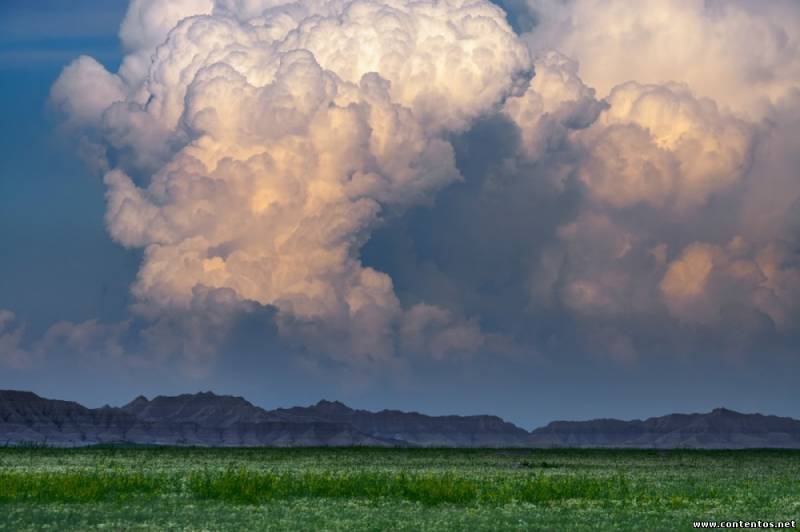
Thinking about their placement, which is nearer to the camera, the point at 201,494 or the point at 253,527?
the point at 253,527

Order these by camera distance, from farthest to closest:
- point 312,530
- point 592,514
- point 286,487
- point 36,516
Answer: point 286,487
point 592,514
point 36,516
point 312,530

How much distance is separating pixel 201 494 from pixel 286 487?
5.58 meters

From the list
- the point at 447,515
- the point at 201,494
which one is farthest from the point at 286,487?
the point at 447,515

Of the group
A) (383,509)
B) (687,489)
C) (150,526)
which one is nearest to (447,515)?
(383,509)

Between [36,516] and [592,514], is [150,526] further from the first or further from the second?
[592,514]

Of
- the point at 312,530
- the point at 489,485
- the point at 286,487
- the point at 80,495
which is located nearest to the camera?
the point at 312,530

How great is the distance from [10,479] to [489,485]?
27.3 meters

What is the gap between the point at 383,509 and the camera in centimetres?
5612

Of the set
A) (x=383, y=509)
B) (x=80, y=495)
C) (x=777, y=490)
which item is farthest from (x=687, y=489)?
(x=80, y=495)

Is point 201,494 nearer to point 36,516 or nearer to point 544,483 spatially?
point 36,516

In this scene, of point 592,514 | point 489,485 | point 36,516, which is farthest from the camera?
point 489,485

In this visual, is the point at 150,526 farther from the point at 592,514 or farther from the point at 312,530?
the point at 592,514

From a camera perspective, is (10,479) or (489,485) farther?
(489,485)

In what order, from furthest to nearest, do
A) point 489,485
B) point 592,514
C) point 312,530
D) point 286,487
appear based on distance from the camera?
point 489,485, point 286,487, point 592,514, point 312,530
